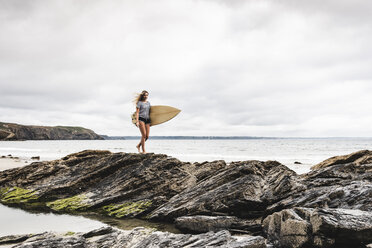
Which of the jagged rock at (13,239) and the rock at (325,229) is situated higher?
the rock at (325,229)

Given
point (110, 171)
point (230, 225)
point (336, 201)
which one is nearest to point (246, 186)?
point (230, 225)

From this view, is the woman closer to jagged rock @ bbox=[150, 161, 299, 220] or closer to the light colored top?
the light colored top

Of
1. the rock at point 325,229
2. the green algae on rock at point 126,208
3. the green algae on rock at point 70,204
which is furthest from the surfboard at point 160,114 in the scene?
the rock at point 325,229

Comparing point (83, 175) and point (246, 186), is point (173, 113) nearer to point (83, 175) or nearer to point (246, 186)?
point (83, 175)

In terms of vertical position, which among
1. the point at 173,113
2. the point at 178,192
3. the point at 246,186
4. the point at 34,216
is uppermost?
the point at 173,113

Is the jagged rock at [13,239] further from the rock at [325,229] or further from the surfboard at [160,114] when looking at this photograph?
the surfboard at [160,114]

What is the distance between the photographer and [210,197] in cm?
830

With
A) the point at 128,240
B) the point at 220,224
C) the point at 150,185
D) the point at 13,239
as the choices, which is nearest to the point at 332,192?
the point at 220,224

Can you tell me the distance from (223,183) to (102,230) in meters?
4.30

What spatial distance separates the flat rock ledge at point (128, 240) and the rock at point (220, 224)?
3.08 feet

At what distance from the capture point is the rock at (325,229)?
518 centimetres

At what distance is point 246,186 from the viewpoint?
8.34m

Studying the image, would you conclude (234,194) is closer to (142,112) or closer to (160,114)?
(142,112)

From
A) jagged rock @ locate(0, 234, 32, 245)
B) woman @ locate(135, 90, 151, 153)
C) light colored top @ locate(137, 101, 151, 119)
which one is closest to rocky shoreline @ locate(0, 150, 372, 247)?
jagged rock @ locate(0, 234, 32, 245)
